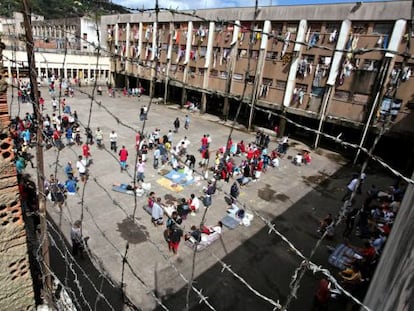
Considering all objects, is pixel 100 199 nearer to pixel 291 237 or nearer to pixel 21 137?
pixel 21 137

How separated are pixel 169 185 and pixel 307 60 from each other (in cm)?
1320

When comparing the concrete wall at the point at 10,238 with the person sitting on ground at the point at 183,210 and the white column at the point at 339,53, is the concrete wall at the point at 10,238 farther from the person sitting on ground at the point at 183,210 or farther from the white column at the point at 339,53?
the white column at the point at 339,53

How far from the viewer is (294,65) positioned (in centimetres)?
2016

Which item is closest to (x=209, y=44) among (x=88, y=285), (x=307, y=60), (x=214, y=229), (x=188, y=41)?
(x=188, y=41)

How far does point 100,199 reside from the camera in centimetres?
1070

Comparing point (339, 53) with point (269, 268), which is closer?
point (269, 268)

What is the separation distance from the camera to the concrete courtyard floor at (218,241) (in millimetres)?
7020

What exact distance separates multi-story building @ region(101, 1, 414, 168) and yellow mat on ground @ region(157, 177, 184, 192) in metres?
4.39

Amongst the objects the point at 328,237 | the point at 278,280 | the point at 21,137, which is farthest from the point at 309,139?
the point at 21,137

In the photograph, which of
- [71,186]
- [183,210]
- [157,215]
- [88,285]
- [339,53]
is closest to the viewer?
[88,285]

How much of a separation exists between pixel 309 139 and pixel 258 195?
37.2 ft

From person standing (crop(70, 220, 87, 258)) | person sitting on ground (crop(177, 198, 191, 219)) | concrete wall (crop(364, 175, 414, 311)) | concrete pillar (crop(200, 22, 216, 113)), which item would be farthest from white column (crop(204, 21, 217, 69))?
concrete wall (crop(364, 175, 414, 311))

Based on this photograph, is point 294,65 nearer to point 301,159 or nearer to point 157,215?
point 301,159

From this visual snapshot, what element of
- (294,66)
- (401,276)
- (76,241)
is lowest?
(76,241)
